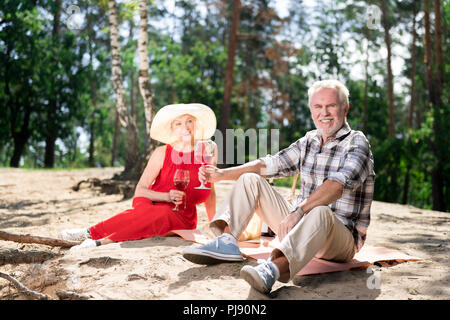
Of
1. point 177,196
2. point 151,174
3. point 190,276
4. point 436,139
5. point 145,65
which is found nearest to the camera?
point 190,276

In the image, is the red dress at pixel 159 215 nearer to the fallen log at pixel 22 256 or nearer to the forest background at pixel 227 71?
the fallen log at pixel 22 256

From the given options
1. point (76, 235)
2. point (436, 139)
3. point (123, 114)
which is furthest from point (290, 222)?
point (436, 139)

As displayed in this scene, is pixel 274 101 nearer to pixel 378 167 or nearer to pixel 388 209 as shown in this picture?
pixel 378 167

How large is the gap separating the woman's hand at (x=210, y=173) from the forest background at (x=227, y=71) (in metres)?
6.31

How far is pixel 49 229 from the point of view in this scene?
5.62 m

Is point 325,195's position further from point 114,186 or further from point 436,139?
point 436,139

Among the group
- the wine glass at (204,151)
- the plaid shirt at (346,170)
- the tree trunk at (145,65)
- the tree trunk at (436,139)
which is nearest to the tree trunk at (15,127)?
the tree trunk at (145,65)

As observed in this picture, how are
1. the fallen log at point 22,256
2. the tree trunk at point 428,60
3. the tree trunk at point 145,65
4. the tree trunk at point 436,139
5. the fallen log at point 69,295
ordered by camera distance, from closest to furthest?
the fallen log at point 69,295 → the fallen log at point 22,256 → the tree trunk at point 145,65 → the tree trunk at point 436,139 → the tree trunk at point 428,60

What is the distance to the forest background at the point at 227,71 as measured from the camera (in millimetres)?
12531

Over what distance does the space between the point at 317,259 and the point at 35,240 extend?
2741 mm

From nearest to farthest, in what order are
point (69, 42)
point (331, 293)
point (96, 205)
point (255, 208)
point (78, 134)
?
1. point (331, 293)
2. point (255, 208)
3. point (96, 205)
4. point (69, 42)
5. point (78, 134)

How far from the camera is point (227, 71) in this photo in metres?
17.9
